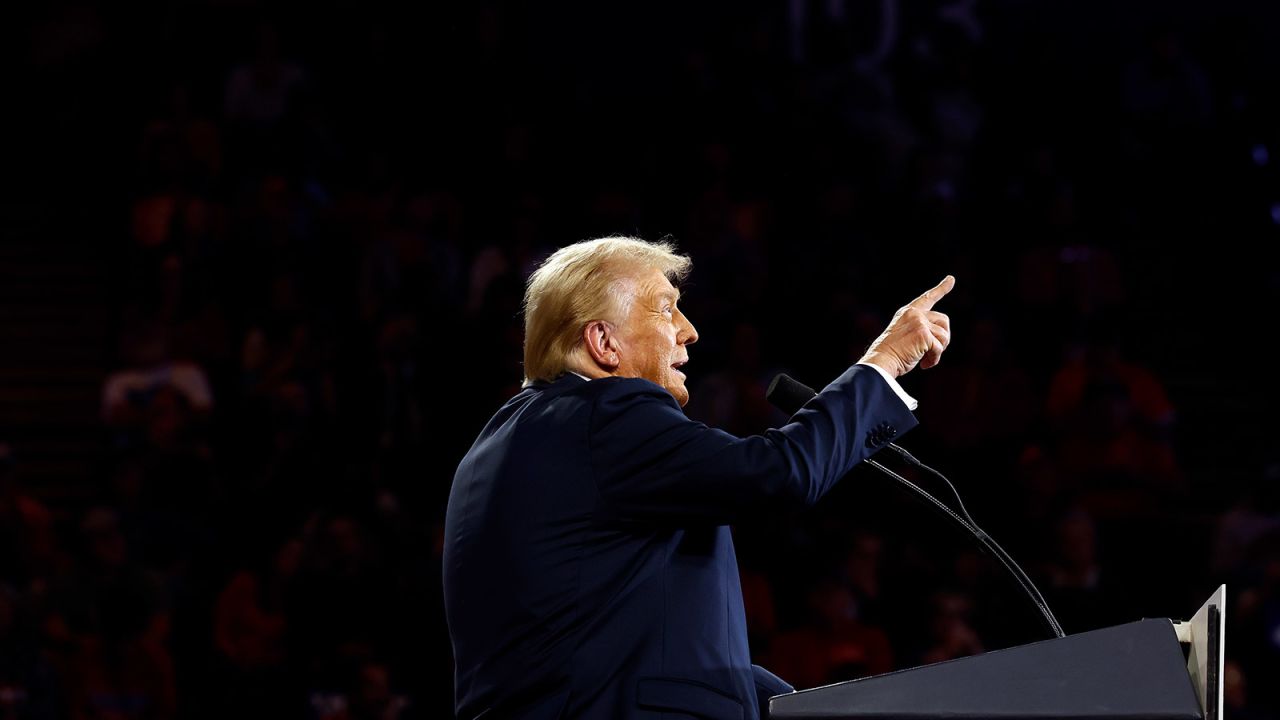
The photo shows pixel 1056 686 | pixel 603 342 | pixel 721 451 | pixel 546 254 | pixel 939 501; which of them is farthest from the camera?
pixel 546 254

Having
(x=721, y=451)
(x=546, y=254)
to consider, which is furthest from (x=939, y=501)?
(x=546, y=254)

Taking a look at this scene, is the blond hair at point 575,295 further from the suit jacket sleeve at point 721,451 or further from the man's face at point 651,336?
the suit jacket sleeve at point 721,451

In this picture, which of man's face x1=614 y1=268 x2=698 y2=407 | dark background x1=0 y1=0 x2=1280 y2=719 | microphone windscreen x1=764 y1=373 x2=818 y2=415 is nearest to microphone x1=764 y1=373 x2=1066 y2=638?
microphone windscreen x1=764 y1=373 x2=818 y2=415

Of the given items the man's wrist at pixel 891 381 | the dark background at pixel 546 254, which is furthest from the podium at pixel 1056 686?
the dark background at pixel 546 254

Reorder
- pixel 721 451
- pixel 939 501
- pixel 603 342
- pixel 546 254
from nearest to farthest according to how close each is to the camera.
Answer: pixel 721 451, pixel 939 501, pixel 603 342, pixel 546 254

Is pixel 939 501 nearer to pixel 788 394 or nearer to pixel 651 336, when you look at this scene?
pixel 788 394

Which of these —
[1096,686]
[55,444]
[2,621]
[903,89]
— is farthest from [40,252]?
[1096,686]

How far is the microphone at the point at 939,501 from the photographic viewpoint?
2049mm

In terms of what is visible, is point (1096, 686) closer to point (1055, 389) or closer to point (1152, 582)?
point (1152, 582)

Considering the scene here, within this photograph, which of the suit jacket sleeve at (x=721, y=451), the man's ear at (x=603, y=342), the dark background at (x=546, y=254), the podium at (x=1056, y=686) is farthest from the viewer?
the dark background at (x=546, y=254)

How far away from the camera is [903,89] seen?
28.9ft

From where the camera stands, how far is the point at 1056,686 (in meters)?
1.65

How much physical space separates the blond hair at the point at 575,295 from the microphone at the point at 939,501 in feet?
0.82

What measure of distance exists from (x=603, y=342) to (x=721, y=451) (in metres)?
0.32
